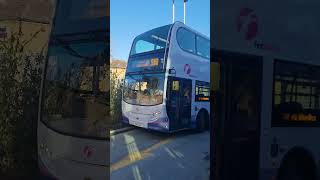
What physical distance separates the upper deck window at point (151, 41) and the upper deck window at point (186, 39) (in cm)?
12

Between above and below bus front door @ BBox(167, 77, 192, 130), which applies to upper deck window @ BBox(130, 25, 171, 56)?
above

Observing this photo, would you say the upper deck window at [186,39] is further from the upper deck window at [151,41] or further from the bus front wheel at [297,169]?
the bus front wheel at [297,169]

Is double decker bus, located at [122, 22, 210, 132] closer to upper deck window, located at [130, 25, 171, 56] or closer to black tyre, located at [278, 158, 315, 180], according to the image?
upper deck window, located at [130, 25, 171, 56]

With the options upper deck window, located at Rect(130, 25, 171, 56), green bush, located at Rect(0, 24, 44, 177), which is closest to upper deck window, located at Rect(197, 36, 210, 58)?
upper deck window, located at Rect(130, 25, 171, 56)

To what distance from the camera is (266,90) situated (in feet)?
14.8

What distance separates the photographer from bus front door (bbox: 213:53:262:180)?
3918mm

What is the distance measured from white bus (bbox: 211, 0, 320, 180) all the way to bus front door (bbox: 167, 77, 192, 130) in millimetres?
417

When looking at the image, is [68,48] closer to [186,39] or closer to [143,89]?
[143,89]

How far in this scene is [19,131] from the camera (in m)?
3.09

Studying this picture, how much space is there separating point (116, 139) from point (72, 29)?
0.69m

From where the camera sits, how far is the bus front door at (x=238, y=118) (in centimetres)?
392

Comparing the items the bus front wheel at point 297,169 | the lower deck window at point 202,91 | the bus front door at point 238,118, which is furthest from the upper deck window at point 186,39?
the bus front wheel at point 297,169

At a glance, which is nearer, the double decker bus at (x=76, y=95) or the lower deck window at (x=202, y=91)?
the double decker bus at (x=76, y=95)

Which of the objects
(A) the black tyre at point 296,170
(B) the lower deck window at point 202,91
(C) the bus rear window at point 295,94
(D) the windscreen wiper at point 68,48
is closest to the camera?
(D) the windscreen wiper at point 68,48
